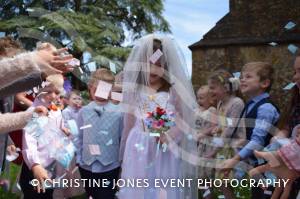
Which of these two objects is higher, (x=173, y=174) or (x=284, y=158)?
(x=284, y=158)

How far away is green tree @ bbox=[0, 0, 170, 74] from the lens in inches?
648

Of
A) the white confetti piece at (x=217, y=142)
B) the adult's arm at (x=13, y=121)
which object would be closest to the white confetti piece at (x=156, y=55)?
the white confetti piece at (x=217, y=142)

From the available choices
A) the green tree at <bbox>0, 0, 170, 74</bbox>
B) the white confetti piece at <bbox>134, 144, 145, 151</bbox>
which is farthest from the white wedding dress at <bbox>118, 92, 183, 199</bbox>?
the green tree at <bbox>0, 0, 170, 74</bbox>

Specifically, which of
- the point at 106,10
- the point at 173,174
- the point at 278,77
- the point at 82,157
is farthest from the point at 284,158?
the point at 106,10

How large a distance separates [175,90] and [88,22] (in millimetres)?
14815

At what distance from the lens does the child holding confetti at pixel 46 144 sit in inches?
145

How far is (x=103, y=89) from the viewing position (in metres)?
4.54

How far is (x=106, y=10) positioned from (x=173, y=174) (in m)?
17.9

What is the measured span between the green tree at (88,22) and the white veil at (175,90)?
9.72 metres

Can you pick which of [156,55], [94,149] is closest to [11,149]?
[94,149]

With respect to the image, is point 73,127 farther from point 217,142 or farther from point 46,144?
point 217,142

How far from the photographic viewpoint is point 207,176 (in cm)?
501

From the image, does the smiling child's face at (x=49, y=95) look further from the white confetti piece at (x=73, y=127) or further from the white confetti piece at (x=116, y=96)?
the white confetti piece at (x=116, y=96)

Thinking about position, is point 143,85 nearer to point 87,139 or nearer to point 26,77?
point 87,139
